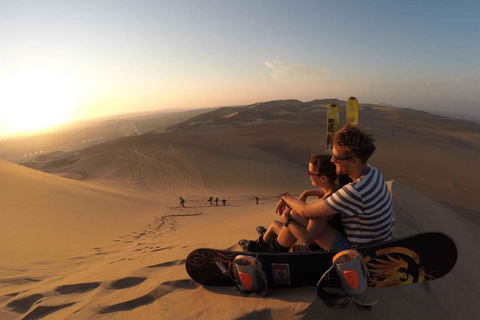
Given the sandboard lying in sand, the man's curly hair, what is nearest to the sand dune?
the sandboard lying in sand

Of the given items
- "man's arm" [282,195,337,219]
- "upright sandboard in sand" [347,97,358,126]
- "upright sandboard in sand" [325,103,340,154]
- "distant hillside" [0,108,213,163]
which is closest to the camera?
→ "man's arm" [282,195,337,219]

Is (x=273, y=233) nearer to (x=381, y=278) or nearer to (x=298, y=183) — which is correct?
(x=381, y=278)

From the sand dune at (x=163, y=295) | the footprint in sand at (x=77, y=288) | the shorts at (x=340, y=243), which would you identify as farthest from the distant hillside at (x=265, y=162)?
the footprint in sand at (x=77, y=288)

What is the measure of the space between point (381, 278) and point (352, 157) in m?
1.32

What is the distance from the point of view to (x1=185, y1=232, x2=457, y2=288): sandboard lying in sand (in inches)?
99.7

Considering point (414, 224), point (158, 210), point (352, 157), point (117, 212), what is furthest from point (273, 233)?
point (158, 210)

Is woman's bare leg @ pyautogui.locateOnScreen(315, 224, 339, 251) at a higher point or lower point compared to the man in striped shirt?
lower

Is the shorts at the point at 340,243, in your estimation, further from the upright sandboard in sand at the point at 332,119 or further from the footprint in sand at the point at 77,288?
the upright sandboard in sand at the point at 332,119

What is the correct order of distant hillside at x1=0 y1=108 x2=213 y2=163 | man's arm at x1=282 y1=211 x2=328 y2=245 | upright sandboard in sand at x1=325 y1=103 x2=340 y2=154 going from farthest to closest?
distant hillside at x1=0 y1=108 x2=213 y2=163
upright sandboard in sand at x1=325 y1=103 x2=340 y2=154
man's arm at x1=282 y1=211 x2=328 y2=245

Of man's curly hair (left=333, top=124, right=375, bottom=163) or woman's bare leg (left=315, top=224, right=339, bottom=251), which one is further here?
woman's bare leg (left=315, top=224, right=339, bottom=251)

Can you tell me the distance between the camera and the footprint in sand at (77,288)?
3.37 m

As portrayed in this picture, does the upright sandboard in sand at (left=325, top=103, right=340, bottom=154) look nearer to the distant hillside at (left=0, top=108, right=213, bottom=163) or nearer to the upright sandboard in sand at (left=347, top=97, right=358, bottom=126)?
the upright sandboard in sand at (left=347, top=97, right=358, bottom=126)

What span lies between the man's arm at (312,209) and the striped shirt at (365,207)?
6 cm

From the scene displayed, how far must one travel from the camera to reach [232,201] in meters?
14.6
